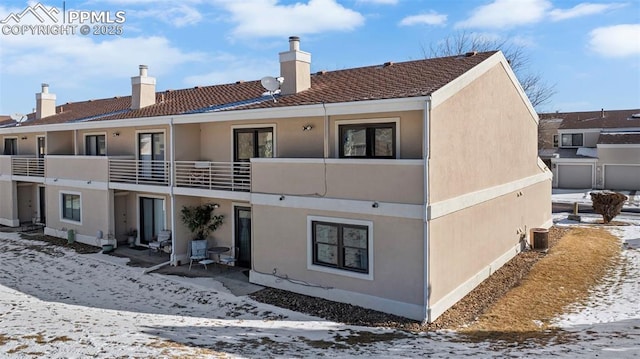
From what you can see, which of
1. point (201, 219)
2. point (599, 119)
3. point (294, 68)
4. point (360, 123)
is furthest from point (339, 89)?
point (599, 119)

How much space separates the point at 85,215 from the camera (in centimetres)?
2277

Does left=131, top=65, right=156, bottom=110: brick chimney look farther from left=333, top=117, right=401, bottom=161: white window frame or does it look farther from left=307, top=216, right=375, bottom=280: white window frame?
left=307, top=216, right=375, bottom=280: white window frame

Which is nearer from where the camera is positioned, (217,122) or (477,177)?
(477,177)

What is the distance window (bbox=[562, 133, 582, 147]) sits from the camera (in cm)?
5162

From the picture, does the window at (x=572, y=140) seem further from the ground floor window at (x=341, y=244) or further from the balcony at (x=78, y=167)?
the balcony at (x=78, y=167)

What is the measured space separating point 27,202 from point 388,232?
80.5ft

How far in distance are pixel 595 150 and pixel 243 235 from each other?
42.5m

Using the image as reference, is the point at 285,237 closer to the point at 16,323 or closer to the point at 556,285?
the point at 16,323

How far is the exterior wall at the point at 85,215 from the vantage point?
858 inches

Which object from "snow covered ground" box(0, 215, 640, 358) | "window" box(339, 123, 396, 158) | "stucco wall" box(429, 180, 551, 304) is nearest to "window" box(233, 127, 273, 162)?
"window" box(339, 123, 396, 158)

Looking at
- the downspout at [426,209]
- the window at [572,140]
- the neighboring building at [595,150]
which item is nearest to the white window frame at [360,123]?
the downspout at [426,209]

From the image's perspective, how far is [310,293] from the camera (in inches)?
580

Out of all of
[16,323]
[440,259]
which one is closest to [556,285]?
[440,259]

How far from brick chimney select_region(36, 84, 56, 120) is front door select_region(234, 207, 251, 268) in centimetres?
2040
